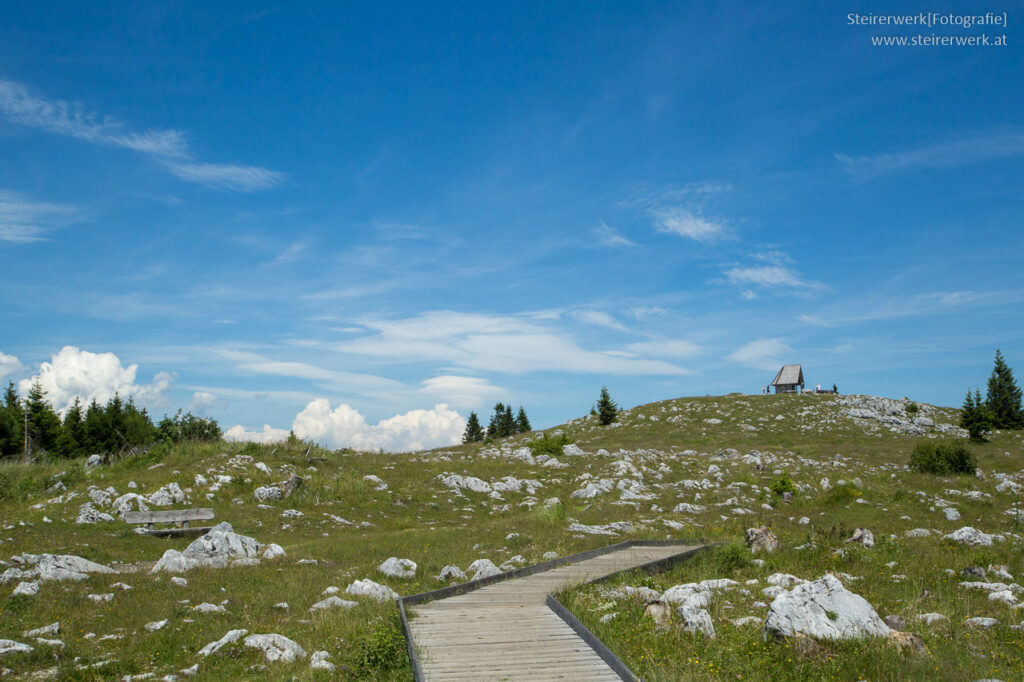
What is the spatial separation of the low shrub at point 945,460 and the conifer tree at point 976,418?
20.3 m

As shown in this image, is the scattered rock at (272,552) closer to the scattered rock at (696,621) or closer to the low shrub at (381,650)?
the low shrub at (381,650)

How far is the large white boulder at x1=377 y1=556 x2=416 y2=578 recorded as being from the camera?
14961 millimetres

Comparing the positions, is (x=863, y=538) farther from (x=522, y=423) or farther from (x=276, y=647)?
(x=522, y=423)

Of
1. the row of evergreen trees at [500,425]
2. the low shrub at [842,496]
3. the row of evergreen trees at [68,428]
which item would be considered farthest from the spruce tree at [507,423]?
the low shrub at [842,496]

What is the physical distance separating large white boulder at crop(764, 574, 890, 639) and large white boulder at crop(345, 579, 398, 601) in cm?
734

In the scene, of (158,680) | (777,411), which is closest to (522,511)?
(158,680)

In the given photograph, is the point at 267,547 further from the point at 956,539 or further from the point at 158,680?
the point at 956,539

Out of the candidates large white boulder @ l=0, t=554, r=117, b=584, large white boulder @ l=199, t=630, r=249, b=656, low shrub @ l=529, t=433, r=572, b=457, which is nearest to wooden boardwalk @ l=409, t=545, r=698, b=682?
large white boulder @ l=199, t=630, r=249, b=656

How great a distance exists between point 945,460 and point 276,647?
119ft

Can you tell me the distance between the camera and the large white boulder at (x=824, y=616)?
359 inches

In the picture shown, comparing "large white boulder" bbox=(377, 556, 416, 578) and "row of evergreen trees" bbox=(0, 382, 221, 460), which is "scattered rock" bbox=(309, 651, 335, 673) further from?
"row of evergreen trees" bbox=(0, 382, 221, 460)

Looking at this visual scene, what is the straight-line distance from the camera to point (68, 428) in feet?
213

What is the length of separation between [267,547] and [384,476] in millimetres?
12718

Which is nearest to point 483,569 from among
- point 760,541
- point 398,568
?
point 398,568
